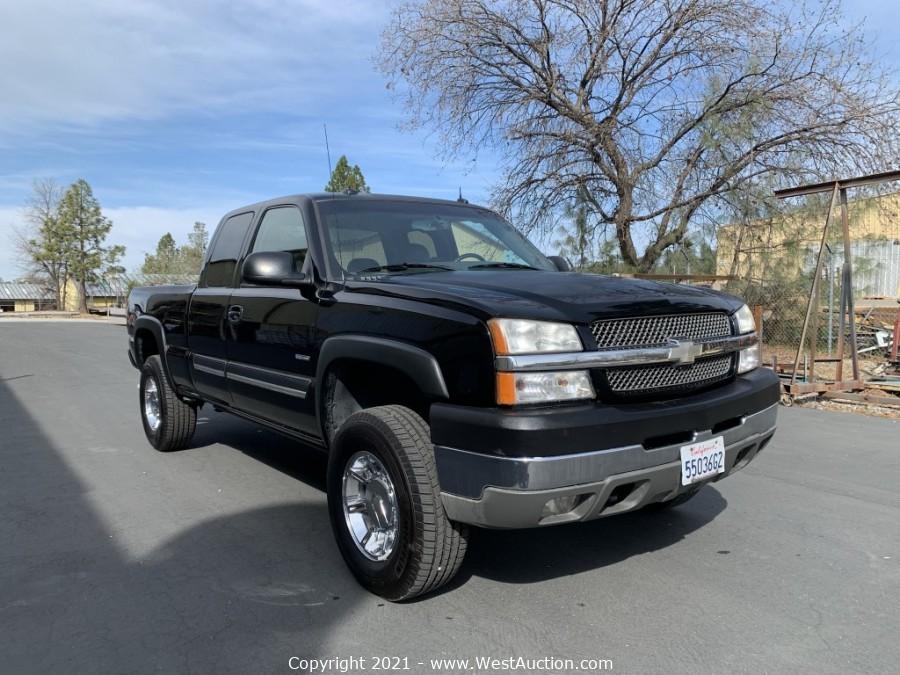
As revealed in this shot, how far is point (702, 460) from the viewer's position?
10.3ft

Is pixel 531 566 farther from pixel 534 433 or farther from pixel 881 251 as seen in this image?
pixel 881 251

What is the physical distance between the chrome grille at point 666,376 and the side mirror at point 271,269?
180 centimetres

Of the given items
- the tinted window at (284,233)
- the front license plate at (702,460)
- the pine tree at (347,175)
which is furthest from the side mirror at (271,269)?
the pine tree at (347,175)

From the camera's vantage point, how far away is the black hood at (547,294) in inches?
116

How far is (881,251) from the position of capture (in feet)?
43.5

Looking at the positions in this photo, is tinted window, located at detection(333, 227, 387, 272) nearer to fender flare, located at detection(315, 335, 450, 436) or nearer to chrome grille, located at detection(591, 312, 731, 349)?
fender flare, located at detection(315, 335, 450, 436)

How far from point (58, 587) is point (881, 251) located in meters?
14.2

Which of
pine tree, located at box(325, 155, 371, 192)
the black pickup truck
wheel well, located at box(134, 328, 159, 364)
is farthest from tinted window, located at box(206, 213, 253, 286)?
pine tree, located at box(325, 155, 371, 192)

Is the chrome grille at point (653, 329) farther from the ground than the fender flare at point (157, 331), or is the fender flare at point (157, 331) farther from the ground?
the chrome grille at point (653, 329)

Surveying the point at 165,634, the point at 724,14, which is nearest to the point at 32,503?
the point at 165,634

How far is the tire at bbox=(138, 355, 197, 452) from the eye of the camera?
6008mm

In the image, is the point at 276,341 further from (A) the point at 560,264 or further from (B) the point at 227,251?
(A) the point at 560,264

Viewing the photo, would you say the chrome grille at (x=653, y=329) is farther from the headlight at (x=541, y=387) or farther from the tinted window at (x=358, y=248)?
the tinted window at (x=358, y=248)

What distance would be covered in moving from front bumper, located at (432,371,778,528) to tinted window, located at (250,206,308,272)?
1.76 metres
